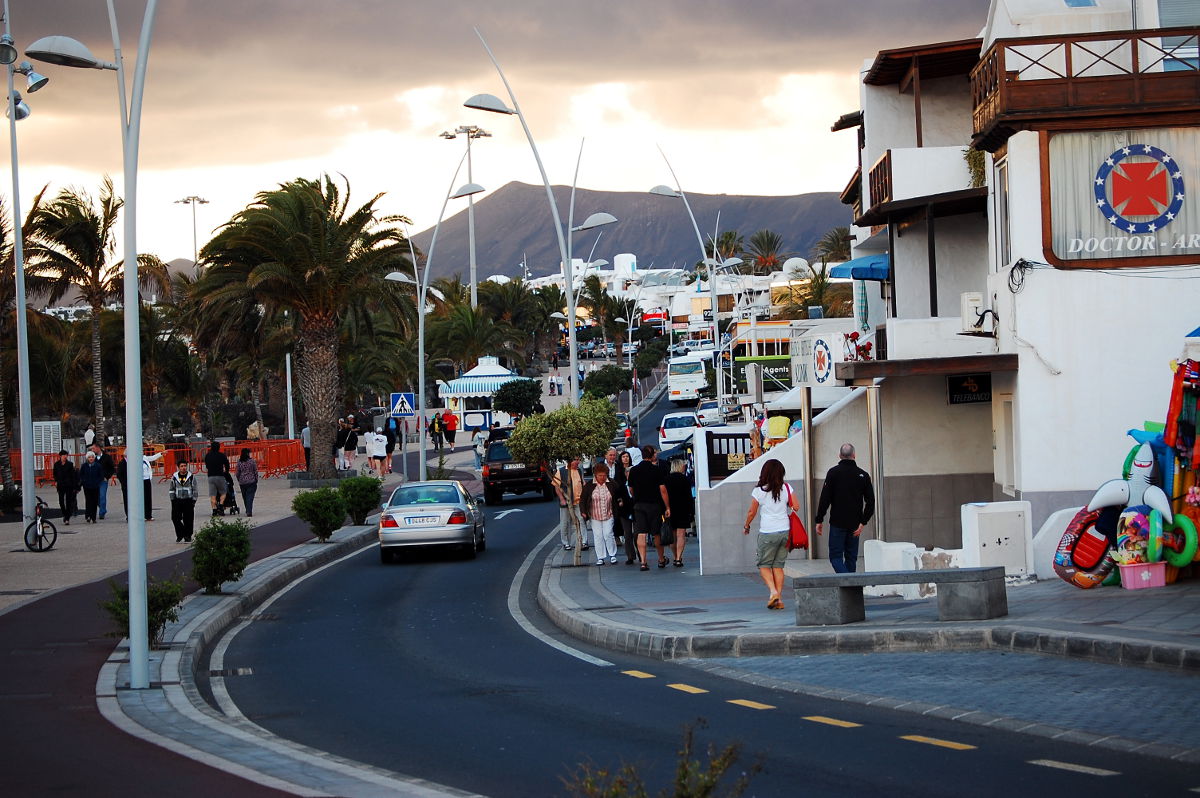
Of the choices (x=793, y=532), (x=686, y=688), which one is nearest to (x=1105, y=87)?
(x=793, y=532)

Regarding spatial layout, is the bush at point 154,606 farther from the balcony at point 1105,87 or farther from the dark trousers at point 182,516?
the dark trousers at point 182,516

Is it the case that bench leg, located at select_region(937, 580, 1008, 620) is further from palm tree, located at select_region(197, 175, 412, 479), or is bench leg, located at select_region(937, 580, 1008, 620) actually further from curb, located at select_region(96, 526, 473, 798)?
palm tree, located at select_region(197, 175, 412, 479)

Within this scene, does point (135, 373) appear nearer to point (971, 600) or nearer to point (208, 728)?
point (208, 728)

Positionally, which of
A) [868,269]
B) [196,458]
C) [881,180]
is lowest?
[196,458]

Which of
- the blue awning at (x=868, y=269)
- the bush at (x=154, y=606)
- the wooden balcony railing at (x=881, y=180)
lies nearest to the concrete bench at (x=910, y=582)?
the bush at (x=154, y=606)

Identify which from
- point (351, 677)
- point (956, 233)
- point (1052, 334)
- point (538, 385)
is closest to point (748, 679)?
point (351, 677)

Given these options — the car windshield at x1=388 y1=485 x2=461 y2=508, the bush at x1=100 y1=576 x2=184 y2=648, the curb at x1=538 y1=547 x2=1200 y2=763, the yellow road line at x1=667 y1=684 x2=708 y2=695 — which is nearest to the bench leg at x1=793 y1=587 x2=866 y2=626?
the curb at x1=538 y1=547 x2=1200 y2=763

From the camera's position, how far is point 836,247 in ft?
353

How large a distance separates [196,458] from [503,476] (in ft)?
61.7

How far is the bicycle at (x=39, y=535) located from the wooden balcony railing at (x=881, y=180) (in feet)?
56.4

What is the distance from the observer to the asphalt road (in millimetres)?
8070

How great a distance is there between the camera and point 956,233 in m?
24.9

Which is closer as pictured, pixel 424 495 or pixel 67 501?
pixel 424 495

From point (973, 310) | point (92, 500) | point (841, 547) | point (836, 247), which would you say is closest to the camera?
point (841, 547)
